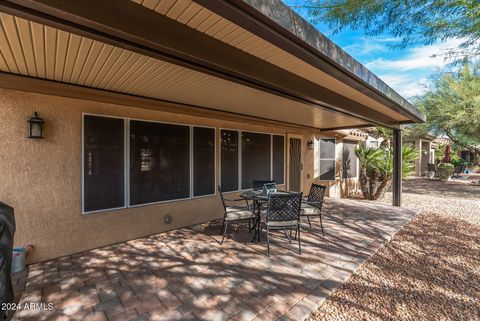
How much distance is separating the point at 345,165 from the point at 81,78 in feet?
29.6

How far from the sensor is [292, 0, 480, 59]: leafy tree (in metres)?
3.60

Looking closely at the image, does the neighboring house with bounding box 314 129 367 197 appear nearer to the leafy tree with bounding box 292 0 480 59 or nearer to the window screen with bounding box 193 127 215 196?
the window screen with bounding box 193 127 215 196

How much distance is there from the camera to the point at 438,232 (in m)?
4.78

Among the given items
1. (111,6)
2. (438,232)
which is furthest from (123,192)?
(438,232)

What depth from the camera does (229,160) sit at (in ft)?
18.8

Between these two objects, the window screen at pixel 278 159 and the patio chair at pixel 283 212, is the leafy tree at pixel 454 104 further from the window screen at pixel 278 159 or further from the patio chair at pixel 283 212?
the patio chair at pixel 283 212

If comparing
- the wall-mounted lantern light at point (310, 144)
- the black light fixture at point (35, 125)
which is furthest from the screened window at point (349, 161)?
the black light fixture at point (35, 125)

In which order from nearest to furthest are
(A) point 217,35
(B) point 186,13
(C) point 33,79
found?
1. (B) point 186,13
2. (A) point 217,35
3. (C) point 33,79

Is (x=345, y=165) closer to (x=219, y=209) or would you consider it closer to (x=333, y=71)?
(x=219, y=209)

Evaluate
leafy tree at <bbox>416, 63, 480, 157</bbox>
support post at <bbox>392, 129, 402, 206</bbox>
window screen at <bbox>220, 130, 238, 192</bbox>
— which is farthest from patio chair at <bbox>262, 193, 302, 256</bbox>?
leafy tree at <bbox>416, 63, 480, 157</bbox>

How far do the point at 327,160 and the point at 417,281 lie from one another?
6.04 meters

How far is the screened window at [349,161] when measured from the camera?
9352mm

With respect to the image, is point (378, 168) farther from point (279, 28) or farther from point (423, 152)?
point (423, 152)

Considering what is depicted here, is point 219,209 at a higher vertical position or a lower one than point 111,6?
lower
